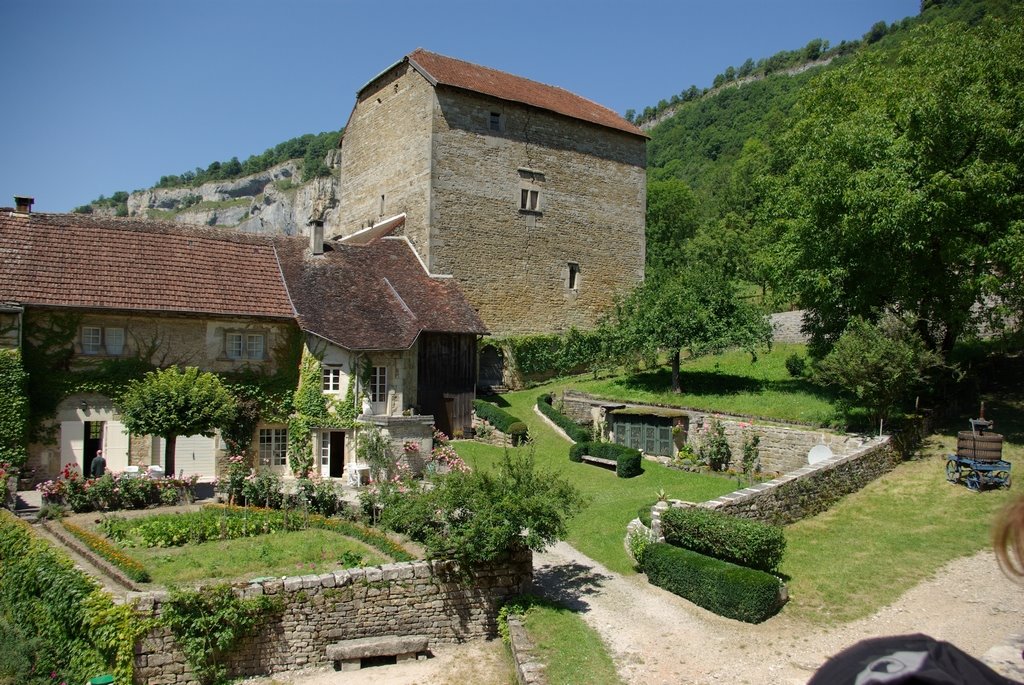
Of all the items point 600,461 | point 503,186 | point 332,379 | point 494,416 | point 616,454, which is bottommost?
point 600,461

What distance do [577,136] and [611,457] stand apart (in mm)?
20105

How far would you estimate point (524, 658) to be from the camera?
1197 cm

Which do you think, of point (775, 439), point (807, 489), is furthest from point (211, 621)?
point (775, 439)

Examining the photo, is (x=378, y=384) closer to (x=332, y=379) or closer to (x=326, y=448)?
(x=332, y=379)

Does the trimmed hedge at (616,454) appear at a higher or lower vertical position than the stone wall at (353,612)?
higher

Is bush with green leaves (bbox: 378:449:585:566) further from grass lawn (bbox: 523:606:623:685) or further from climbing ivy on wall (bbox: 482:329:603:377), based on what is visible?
climbing ivy on wall (bbox: 482:329:603:377)

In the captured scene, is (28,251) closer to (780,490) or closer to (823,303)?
(780,490)

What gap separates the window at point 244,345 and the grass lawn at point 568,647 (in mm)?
14570

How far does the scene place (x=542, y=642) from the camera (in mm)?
12547

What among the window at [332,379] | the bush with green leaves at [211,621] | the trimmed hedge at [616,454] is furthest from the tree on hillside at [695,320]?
the bush with green leaves at [211,621]

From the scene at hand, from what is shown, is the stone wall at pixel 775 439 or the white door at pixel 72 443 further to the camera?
the white door at pixel 72 443

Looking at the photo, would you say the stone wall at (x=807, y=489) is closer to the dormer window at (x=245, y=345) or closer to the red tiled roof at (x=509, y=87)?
the dormer window at (x=245, y=345)

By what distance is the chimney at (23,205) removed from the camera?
23.2 meters

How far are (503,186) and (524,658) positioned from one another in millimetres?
26339
